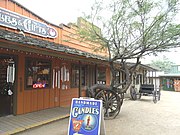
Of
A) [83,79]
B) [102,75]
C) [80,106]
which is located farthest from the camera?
[102,75]

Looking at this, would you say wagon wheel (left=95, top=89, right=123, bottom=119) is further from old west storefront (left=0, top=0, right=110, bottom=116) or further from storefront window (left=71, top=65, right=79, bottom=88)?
storefront window (left=71, top=65, right=79, bottom=88)

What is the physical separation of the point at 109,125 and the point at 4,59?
438 centimetres

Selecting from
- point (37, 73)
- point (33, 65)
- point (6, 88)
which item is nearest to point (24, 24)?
point (33, 65)

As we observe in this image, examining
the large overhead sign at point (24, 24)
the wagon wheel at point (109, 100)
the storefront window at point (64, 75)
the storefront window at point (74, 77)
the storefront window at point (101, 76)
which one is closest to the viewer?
the large overhead sign at point (24, 24)

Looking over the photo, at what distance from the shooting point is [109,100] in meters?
6.74

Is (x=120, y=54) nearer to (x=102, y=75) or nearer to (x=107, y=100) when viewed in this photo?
(x=107, y=100)

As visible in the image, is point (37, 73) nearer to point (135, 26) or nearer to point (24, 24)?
point (24, 24)

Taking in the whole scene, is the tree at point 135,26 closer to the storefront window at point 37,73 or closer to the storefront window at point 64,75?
the storefront window at point 64,75

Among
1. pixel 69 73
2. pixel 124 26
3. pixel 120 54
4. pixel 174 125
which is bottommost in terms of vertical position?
pixel 174 125

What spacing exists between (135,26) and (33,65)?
4128mm

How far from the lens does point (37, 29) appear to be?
736 cm

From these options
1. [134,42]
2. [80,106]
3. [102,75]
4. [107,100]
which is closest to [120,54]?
[134,42]

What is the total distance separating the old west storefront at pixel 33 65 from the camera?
5930mm

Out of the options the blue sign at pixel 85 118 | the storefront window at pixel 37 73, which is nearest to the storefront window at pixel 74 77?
the storefront window at pixel 37 73
